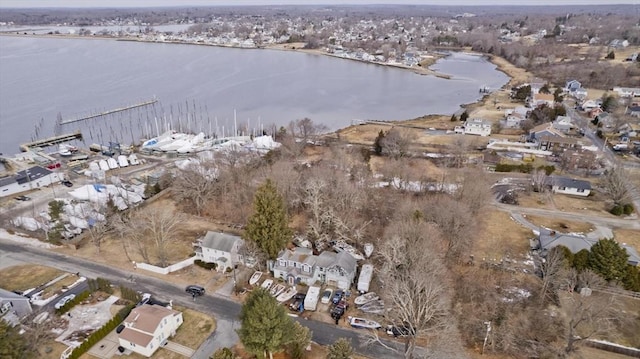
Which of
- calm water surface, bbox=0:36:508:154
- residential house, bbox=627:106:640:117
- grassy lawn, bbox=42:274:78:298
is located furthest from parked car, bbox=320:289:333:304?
residential house, bbox=627:106:640:117

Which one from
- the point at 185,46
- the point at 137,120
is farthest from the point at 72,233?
the point at 185,46

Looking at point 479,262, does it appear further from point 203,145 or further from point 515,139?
point 203,145

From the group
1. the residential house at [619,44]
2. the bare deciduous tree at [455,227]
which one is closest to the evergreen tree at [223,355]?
the bare deciduous tree at [455,227]

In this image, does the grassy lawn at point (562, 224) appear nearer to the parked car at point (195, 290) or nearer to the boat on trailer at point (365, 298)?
the boat on trailer at point (365, 298)

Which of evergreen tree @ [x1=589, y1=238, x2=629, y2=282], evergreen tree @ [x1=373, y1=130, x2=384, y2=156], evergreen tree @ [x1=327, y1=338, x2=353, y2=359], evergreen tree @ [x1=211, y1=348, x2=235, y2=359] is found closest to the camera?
evergreen tree @ [x1=211, y1=348, x2=235, y2=359]

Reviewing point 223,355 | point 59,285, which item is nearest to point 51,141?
point 59,285

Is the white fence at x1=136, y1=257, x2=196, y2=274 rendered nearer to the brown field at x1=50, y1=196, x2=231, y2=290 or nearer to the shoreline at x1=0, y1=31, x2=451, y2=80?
the brown field at x1=50, y1=196, x2=231, y2=290
